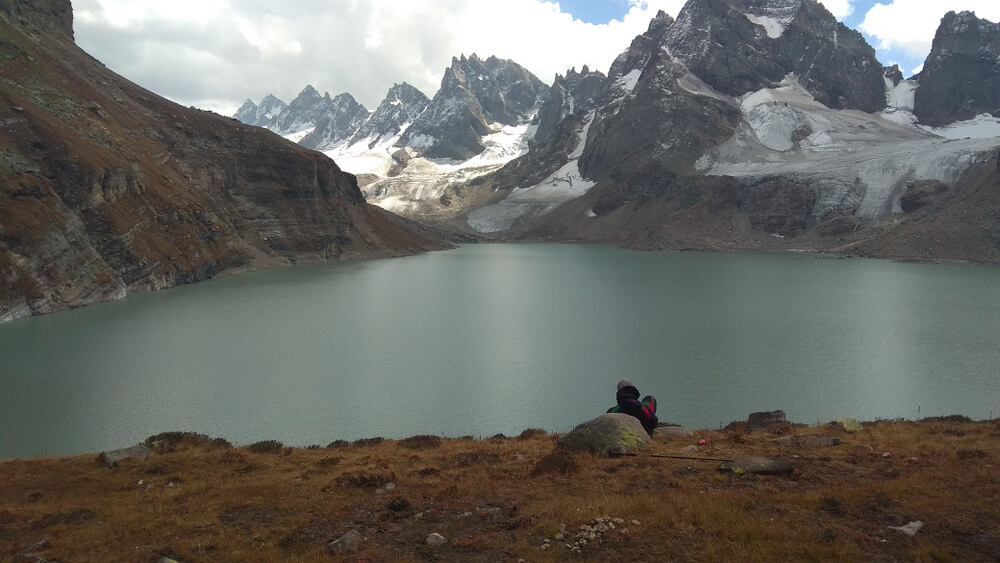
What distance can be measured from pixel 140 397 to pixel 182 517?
887 inches

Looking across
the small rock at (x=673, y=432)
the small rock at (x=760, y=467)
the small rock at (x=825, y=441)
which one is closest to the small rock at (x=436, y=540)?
the small rock at (x=760, y=467)

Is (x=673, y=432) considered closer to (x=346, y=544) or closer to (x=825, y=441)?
(x=825, y=441)

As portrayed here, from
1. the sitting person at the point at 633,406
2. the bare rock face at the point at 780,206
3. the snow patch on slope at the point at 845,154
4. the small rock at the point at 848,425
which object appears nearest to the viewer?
the sitting person at the point at 633,406

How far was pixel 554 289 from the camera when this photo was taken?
7562 centimetres

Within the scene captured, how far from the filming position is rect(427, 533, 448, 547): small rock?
10.2m

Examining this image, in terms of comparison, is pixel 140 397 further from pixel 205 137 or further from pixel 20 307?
pixel 205 137

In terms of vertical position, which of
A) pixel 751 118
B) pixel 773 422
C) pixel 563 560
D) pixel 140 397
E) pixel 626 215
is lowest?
pixel 140 397

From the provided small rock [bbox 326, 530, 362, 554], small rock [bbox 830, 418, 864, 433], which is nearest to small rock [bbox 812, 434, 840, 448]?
small rock [bbox 830, 418, 864, 433]

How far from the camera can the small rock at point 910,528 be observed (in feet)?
30.9

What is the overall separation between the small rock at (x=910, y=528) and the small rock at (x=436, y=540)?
7.57 metres

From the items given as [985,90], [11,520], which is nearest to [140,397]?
[11,520]

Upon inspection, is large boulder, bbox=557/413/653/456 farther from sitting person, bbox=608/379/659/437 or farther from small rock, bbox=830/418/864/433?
small rock, bbox=830/418/864/433

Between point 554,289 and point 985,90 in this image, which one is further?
point 985,90

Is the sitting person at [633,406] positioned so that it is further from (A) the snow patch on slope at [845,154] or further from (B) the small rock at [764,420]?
(A) the snow patch on slope at [845,154]
